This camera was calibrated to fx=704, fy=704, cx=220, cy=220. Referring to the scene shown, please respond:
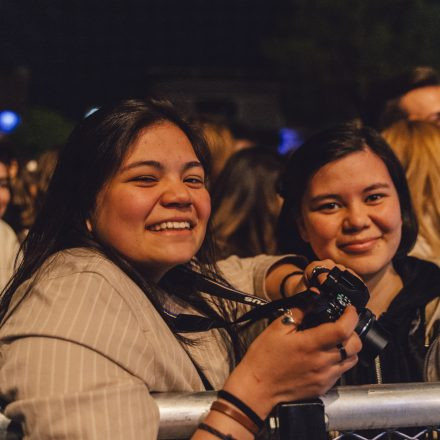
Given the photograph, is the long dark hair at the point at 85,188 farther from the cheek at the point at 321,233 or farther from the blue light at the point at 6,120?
the blue light at the point at 6,120

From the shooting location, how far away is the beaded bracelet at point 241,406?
1.64 m

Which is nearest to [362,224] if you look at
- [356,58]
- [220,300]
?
[220,300]

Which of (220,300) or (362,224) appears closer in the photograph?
(220,300)

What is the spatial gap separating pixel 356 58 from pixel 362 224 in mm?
23616

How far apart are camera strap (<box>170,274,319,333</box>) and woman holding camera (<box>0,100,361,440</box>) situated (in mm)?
15

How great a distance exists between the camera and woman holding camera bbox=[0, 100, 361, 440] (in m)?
1.55

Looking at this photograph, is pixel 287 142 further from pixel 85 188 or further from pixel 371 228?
pixel 85 188

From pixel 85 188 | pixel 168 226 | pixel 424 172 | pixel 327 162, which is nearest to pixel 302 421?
pixel 168 226

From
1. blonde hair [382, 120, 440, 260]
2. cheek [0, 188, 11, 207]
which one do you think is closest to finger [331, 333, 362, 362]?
blonde hair [382, 120, 440, 260]

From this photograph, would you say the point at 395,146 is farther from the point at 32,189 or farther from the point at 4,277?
the point at 32,189

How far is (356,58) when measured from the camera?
25047mm

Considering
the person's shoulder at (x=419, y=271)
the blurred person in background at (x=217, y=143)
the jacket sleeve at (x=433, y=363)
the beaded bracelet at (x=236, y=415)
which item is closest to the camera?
the beaded bracelet at (x=236, y=415)

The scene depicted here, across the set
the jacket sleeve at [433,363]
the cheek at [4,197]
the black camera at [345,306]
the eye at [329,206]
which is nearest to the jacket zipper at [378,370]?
the jacket sleeve at [433,363]

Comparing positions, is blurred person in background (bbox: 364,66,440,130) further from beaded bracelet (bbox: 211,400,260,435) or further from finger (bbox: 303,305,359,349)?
beaded bracelet (bbox: 211,400,260,435)
